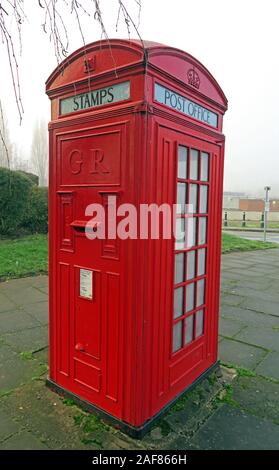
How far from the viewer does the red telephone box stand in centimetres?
206

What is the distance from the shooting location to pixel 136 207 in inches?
80.1

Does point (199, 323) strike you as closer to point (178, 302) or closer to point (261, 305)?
point (178, 302)

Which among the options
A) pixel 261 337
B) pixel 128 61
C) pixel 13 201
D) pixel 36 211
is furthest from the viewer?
pixel 36 211

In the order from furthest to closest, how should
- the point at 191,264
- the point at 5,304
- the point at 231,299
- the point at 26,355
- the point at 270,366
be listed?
the point at 231,299, the point at 5,304, the point at 26,355, the point at 270,366, the point at 191,264

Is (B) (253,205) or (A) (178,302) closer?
(A) (178,302)

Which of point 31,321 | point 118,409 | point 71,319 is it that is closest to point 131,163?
point 71,319

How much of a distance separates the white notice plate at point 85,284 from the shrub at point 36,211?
29.0 feet

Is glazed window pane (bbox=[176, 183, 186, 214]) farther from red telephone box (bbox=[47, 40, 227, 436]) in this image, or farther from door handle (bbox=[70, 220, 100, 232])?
door handle (bbox=[70, 220, 100, 232])

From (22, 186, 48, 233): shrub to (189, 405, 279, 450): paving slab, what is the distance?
9.46 meters

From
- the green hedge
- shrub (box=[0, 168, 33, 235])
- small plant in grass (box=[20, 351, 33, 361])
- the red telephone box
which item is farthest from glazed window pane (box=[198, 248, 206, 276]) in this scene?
shrub (box=[0, 168, 33, 235])

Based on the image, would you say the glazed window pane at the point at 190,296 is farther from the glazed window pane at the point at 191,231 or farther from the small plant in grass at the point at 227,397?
the small plant in grass at the point at 227,397

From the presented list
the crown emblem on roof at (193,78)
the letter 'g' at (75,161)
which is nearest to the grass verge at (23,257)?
the letter 'g' at (75,161)

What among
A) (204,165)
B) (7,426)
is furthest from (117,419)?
(204,165)

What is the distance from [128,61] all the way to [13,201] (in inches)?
342
